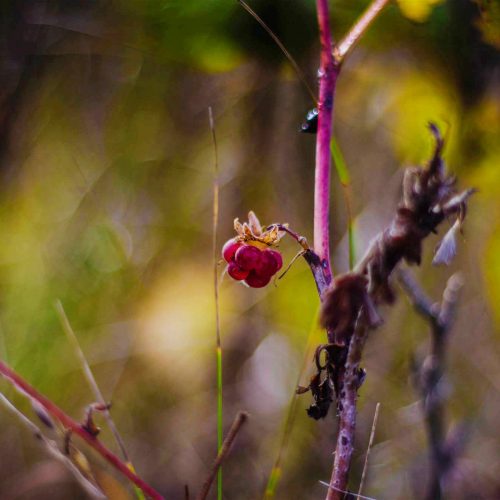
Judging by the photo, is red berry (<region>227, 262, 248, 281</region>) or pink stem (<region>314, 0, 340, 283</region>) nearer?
pink stem (<region>314, 0, 340, 283</region>)

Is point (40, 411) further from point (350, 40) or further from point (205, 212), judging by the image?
point (205, 212)

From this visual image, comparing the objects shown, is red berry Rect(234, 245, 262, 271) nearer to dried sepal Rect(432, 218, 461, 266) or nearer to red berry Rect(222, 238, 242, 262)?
red berry Rect(222, 238, 242, 262)

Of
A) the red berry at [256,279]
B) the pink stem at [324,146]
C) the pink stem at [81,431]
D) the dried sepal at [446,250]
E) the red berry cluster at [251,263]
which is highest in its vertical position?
the pink stem at [324,146]

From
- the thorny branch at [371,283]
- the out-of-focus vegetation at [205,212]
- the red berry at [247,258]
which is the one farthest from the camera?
the out-of-focus vegetation at [205,212]

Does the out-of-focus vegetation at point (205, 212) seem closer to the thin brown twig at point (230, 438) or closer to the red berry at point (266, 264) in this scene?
the red berry at point (266, 264)

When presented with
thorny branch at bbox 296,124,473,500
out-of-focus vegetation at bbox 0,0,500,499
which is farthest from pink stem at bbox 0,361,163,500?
out-of-focus vegetation at bbox 0,0,500,499

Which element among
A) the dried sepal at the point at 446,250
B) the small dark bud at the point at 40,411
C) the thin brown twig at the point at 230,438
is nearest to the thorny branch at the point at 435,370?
Answer: the dried sepal at the point at 446,250

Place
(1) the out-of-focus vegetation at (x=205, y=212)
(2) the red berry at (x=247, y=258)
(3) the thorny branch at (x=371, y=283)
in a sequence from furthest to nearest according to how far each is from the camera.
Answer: (1) the out-of-focus vegetation at (x=205, y=212)
(2) the red berry at (x=247, y=258)
(3) the thorny branch at (x=371, y=283)

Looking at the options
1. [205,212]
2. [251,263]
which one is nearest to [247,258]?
[251,263]
